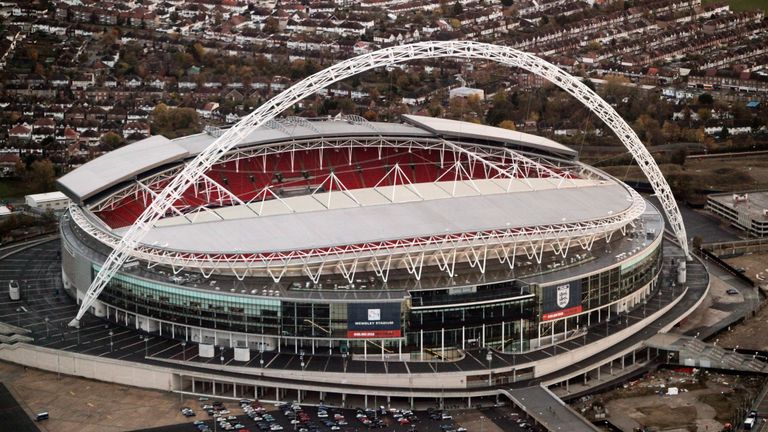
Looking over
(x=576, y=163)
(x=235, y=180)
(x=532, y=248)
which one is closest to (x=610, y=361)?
(x=532, y=248)

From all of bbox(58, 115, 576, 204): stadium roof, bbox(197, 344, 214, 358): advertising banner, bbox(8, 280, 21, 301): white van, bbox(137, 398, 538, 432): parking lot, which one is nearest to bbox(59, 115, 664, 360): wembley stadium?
bbox(58, 115, 576, 204): stadium roof

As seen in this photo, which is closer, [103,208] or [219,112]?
[103,208]

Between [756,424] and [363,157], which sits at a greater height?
[363,157]

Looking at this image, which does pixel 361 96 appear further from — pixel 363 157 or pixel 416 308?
pixel 416 308

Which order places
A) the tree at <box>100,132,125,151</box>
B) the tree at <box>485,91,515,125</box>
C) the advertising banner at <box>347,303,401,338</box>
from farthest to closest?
the tree at <box>485,91,515,125</box> → the tree at <box>100,132,125,151</box> → the advertising banner at <box>347,303,401,338</box>

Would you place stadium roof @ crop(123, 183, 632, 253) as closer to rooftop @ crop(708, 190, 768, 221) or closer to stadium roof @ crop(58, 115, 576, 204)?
stadium roof @ crop(58, 115, 576, 204)

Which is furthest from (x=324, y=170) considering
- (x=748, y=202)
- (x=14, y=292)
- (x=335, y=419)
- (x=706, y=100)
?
(x=706, y=100)
